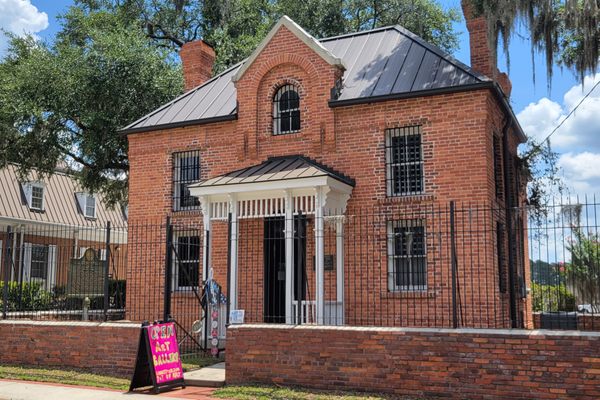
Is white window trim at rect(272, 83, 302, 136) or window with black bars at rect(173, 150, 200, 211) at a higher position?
white window trim at rect(272, 83, 302, 136)

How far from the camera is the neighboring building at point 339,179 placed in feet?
43.1

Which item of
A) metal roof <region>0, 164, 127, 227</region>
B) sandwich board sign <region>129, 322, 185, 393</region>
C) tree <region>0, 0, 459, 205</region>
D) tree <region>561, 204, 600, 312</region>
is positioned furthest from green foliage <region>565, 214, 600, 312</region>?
metal roof <region>0, 164, 127, 227</region>

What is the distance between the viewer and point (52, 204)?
30.8 m

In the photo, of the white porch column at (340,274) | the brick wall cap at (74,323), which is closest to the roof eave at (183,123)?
the white porch column at (340,274)

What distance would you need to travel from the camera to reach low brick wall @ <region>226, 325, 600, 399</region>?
27.9ft

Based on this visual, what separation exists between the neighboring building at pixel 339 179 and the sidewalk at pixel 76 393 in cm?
242

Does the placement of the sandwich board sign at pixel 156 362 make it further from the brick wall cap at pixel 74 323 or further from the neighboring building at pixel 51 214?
the neighboring building at pixel 51 214

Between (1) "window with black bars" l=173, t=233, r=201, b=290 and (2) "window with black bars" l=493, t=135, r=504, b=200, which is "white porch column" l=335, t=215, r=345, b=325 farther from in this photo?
(1) "window with black bars" l=173, t=233, r=201, b=290

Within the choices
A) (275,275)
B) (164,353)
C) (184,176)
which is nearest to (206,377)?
(164,353)

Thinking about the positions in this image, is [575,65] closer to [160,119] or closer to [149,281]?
[160,119]

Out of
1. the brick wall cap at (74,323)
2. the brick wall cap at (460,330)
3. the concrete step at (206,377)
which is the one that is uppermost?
the brick wall cap at (460,330)

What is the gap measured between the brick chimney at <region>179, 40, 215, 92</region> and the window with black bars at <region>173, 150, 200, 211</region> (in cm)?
371

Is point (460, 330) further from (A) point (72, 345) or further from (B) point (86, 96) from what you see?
(B) point (86, 96)

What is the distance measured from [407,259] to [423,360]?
4366 millimetres
